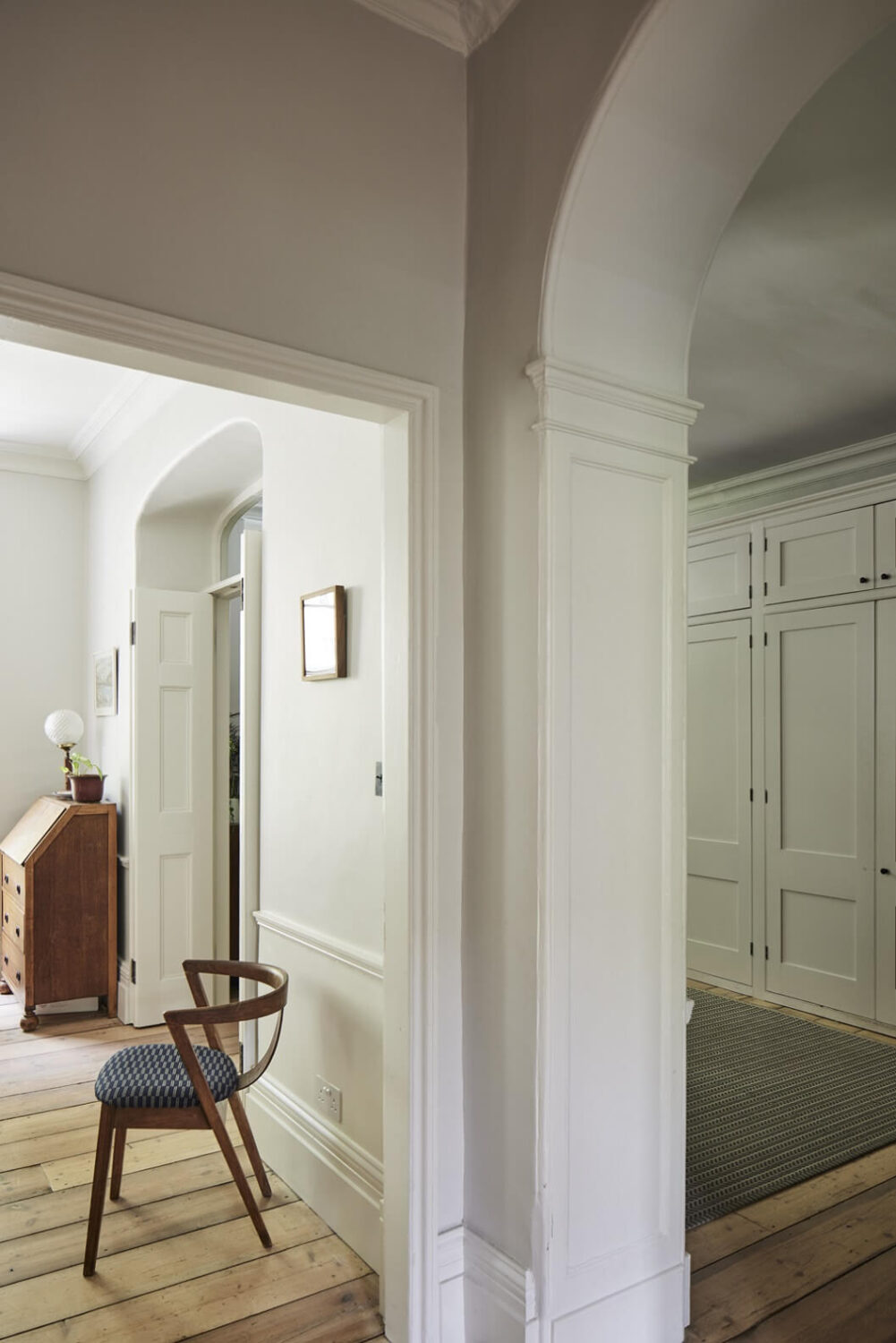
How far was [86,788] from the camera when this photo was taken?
4656 millimetres

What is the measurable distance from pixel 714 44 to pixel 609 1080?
2.03m

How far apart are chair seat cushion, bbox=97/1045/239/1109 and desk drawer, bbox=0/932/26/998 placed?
6.73 feet

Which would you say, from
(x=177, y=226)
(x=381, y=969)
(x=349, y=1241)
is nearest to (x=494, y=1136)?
(x=381, y=969)

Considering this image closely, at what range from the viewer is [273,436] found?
10.3 feet

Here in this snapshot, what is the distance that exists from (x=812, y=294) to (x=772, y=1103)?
9.42ft

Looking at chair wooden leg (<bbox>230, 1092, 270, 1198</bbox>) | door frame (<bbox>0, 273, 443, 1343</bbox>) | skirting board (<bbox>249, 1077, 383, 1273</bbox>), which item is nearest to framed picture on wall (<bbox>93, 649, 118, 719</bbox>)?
skirting board (<bbox>249, 1077, 383, 1273</bbox>)

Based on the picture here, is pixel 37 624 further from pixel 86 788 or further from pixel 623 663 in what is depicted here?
pixel 623 663

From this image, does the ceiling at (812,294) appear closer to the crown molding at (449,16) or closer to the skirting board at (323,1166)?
the crown molding at (449,16)

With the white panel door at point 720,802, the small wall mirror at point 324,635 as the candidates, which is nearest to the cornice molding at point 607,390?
the small wall mirror at point 324,635

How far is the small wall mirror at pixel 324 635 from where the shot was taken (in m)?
2.66

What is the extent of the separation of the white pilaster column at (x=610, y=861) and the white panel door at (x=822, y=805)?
8.86 ft

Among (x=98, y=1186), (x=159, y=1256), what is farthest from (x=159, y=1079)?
(x=159, y=1256)

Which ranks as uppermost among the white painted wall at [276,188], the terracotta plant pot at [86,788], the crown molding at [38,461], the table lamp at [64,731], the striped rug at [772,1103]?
the crown molding at [38,461]

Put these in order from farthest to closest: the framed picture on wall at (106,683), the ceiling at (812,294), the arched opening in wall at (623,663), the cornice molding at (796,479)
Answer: the framed picture on wall at (106,683) < the cornice molding at (796,479) < the ceiling at (812,294) < the arched opening in wall at (623,663)
